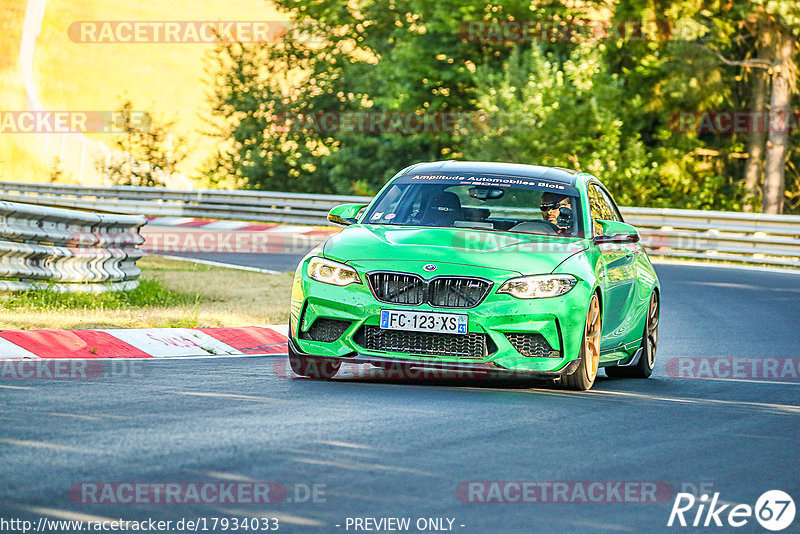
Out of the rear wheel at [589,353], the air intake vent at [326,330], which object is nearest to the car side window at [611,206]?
the rear wheel at [589,353]

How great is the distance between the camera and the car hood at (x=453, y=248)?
9172 mm

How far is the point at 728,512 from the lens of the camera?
19.5 ft

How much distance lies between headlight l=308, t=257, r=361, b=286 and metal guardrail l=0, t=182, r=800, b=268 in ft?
57.3

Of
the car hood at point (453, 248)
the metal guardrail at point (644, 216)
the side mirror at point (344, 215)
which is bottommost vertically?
the metal guardrail at point (644, 216)

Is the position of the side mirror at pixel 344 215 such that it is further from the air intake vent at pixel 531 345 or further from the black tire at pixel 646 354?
the black tire at pixel 646 354

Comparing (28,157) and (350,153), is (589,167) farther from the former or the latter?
(28,157)

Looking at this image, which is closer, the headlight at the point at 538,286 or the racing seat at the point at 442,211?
the headlight at the point at 538,286

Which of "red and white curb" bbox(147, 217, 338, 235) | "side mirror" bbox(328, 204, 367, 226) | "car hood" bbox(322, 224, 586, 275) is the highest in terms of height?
"side mirror" bbox(328, 204, 367, 226)

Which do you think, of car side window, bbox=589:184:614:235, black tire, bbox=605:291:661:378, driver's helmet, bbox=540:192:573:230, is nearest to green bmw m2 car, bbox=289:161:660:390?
driver's helmet, bbox=540:192:573:230

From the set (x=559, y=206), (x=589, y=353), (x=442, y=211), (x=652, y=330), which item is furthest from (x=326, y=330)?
(x=652, y=330)

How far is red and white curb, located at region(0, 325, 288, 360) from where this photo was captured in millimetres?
10508

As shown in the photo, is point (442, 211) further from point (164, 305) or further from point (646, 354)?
point (164, 305)

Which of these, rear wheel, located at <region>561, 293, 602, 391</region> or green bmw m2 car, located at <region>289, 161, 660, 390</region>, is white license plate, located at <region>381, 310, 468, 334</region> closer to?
green bmw m2 car, located at <region>289, 161, 660, 390</region>

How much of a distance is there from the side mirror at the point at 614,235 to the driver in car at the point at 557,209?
27 centimetres
